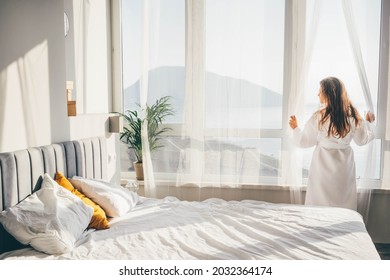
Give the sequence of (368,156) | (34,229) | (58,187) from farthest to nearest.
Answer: (368,156) < (58,187) < (34,229)

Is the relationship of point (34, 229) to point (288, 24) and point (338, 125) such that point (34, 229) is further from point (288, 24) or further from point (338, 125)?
point (288, 24)

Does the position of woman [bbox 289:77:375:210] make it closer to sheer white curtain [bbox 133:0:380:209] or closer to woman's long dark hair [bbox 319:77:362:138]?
woman's long dark hair [bbox 319:77:362:138]

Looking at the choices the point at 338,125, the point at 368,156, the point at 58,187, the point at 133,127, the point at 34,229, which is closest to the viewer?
the point at 34,229

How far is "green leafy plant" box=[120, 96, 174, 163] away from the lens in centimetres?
382

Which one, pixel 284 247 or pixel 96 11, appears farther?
pixel 96 11

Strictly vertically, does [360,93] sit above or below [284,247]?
above

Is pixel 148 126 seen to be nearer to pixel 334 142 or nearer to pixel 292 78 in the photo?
pixel 292 78

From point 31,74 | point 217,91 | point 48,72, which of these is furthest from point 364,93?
point 31,74

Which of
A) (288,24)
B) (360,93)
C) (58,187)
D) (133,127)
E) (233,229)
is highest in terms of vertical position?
(288,24)

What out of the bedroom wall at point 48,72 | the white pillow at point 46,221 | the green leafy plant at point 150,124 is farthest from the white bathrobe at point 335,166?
the white pillow at point 46,221

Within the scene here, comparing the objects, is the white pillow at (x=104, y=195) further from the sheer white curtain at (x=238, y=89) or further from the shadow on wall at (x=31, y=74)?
the sheer white curtain at (x=238, y=89)

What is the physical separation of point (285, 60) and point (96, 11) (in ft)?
6.04

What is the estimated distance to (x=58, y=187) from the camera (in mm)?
2086

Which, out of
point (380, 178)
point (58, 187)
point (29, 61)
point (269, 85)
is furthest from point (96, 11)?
point (380, 178)
